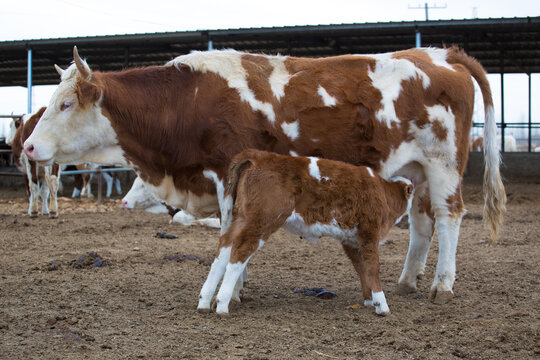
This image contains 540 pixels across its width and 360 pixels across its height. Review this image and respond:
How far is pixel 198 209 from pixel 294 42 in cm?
1445

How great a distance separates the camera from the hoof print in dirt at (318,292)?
527 centimetres

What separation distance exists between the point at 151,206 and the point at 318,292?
272 inches

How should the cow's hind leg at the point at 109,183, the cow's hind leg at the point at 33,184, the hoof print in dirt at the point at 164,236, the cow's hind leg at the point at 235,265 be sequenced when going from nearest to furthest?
1. the cow's hind leg at the point at 235,265
2. the hoof print in dirt at the point at 164,236
3. the cow's hind leg at the point at 33,184
4. the cow's hind leg at the point at 109,183

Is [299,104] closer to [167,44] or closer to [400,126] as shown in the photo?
[400,126]

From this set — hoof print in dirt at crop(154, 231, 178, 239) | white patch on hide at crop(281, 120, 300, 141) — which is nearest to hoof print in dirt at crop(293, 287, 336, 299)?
white patch on hide at crop(281, 120, 300, 141)

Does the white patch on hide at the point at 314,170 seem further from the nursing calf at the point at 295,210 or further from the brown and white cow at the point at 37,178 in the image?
the brown and white cow at the point at 37,178

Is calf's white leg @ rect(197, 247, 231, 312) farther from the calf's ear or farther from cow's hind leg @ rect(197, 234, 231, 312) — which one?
the calf's ear

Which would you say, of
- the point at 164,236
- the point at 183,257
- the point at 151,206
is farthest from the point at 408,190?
the point at 151,206

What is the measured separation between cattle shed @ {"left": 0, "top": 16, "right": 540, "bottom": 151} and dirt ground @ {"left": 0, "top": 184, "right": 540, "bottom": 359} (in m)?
9.12

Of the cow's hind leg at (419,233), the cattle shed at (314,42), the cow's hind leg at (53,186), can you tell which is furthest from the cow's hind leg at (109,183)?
the cow's hind leg at (419,233)

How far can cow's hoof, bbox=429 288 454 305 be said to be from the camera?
521 cm

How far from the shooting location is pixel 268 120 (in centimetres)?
518

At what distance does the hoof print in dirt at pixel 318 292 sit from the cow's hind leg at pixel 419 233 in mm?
796

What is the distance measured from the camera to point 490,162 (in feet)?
19.9
